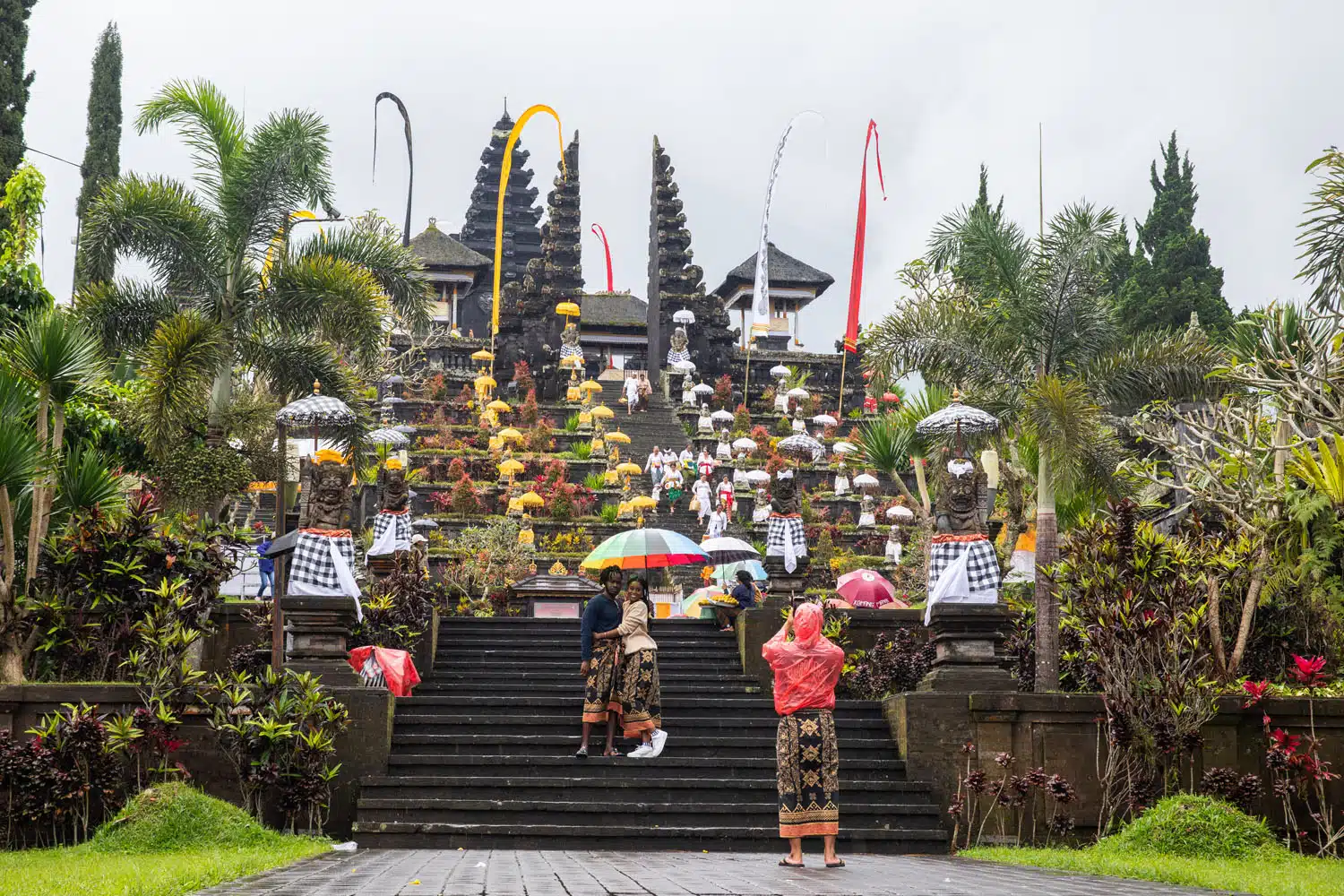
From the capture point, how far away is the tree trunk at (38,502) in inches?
502

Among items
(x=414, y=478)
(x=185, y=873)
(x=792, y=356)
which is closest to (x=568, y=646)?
(x=185, y=873)

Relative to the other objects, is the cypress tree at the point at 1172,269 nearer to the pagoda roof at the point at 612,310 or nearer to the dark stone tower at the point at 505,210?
the pagoda roof at the point at 612,310

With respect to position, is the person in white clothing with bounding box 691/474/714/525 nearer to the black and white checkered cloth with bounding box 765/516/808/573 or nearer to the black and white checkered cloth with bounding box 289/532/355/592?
the black and white checkered cloth with bounding box 765/516/808/573

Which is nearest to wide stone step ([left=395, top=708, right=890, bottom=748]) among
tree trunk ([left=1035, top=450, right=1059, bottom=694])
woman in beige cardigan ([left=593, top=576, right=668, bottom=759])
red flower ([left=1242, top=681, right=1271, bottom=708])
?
woman in beige cardigan ([left=593, top=576, right=668, bottom=759])

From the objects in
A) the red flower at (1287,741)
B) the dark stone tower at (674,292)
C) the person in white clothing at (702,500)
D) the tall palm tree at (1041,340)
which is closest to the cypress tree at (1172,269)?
the person in white clothing at (702,500)

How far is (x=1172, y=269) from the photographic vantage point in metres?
37.1

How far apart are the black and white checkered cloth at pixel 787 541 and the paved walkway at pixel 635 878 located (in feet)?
18.1

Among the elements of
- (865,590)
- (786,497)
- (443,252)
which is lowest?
(865,590)

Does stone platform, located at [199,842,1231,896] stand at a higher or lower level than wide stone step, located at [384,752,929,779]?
lower

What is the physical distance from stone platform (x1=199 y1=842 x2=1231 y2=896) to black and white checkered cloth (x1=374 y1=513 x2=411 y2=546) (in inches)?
320

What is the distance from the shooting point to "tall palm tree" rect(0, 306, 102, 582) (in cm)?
1292

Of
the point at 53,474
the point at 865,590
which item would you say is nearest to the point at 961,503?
the point at 865,590

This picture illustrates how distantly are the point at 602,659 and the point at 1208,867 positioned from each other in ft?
16.6

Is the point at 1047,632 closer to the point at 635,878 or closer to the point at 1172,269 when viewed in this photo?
the point at 635,878
